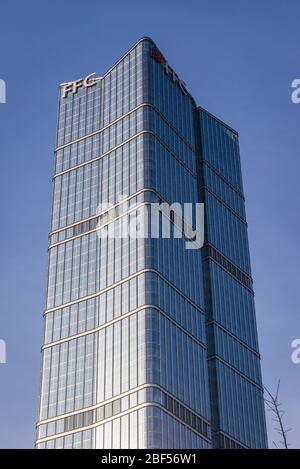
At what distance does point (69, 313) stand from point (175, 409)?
3735 cm

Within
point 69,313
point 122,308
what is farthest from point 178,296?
point 69,313

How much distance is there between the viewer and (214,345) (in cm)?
19988

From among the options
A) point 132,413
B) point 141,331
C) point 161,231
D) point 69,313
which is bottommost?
point 132,413

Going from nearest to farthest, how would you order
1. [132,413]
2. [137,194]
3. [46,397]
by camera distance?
1. [132,413]
2. [46,397]
3. [137,194]
